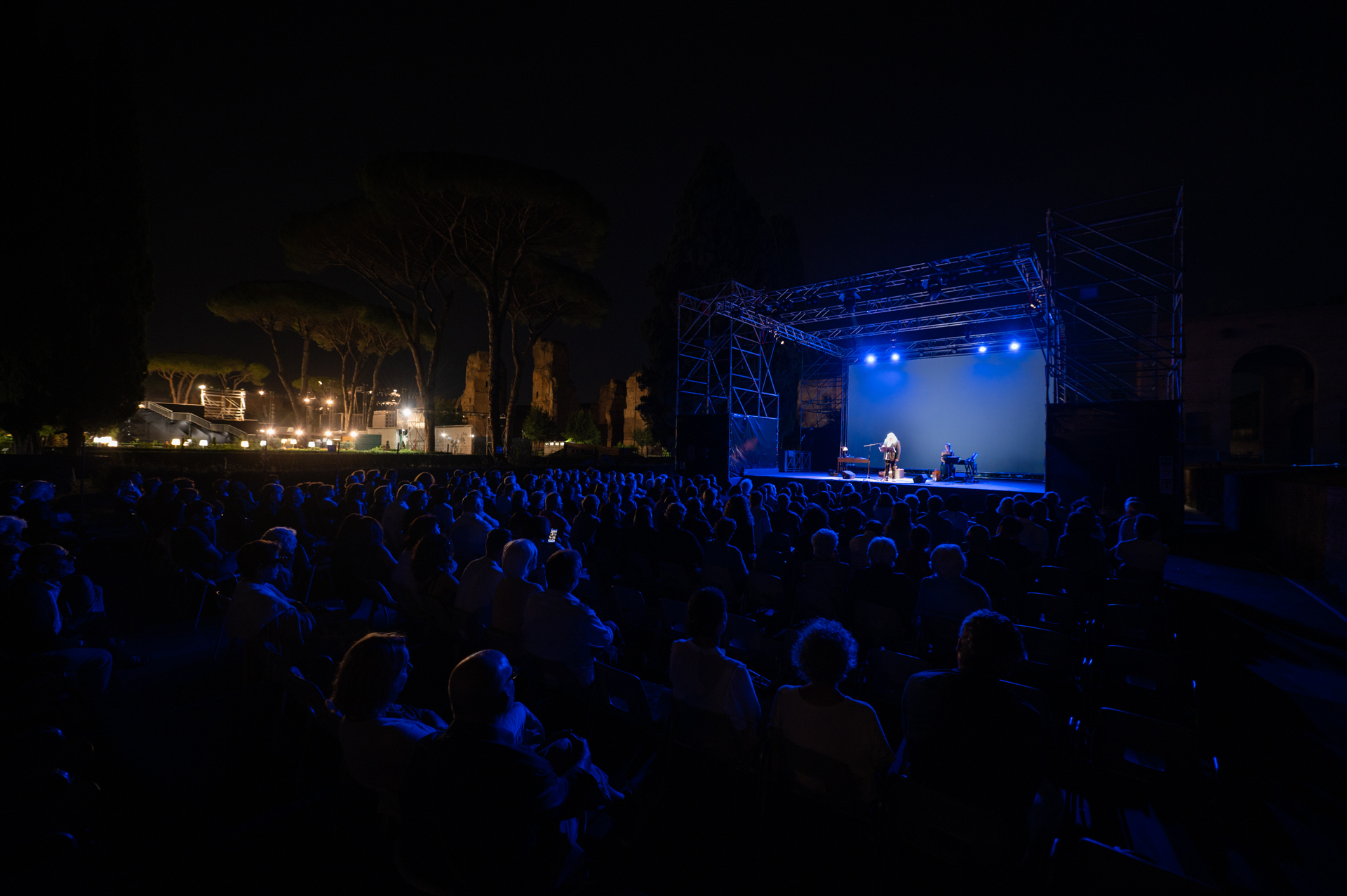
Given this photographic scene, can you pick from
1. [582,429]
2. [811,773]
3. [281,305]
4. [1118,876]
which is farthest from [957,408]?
[281,305]

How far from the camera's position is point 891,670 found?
2549 mm

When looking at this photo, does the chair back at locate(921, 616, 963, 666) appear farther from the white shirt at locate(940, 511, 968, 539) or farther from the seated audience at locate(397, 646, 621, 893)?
the white shirt at locate(940, 511, 968, 539)

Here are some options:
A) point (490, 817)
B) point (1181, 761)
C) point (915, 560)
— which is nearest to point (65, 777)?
point (490, 817)

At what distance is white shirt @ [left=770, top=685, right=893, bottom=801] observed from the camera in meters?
1.76

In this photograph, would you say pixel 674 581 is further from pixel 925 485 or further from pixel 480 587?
pixel 925 485

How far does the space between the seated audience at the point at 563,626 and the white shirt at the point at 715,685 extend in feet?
2.21

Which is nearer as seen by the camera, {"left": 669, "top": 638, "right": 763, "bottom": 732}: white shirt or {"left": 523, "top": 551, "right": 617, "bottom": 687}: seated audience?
{"left": 669, "top": 638, "right": 763, "bottom": 732}: white shirt

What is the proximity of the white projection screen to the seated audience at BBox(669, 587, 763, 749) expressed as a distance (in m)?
16.9

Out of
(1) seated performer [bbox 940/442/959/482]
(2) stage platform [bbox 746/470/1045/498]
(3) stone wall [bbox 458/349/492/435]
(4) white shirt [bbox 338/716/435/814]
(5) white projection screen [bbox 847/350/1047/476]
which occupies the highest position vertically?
(3) stone wall [bbox 458/349/492/435]

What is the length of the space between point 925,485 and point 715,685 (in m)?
11.5

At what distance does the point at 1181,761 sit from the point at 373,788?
252cm

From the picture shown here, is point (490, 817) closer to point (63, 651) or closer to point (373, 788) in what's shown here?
point (373, 788)

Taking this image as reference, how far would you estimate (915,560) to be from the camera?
384 centimetres

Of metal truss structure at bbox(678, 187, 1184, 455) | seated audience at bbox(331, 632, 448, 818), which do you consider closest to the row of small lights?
metal truss structure at bbox(678, 187, 1184, 455)
